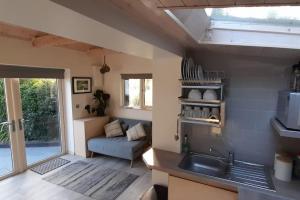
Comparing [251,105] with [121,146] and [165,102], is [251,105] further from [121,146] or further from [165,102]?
[121,146]

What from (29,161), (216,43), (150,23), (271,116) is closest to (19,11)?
(150,23)

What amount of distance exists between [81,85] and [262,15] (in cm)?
376

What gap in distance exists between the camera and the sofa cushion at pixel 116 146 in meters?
3.67

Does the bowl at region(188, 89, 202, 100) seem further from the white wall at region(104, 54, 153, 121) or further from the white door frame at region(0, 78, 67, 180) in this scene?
the white door frame at region(0, 78, 67, 180)

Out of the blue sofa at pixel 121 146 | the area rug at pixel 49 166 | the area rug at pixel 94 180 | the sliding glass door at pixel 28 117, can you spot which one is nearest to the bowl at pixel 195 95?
the area rug at pixel 94 180

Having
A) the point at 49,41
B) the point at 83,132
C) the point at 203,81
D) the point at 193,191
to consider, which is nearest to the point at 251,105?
the point at 203,81

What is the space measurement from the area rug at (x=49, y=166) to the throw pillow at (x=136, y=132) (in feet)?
4.47

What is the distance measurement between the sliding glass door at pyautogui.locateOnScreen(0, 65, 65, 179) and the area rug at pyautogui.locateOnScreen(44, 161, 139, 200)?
72 centimetres

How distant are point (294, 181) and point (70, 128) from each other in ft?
13.1

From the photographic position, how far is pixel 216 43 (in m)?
1.66

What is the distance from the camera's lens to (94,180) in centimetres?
319

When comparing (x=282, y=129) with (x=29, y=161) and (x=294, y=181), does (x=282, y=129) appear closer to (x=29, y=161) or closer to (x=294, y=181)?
(x=294, y=181)

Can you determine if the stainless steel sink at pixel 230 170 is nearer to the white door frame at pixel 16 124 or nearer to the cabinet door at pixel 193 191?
the cabinet door at pixel 193 191

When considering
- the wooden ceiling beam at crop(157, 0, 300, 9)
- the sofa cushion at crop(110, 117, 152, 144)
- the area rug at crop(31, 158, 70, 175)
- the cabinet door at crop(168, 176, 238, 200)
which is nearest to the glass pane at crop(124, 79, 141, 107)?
the sofa cushion at crop(110, 117, 152, 144)
